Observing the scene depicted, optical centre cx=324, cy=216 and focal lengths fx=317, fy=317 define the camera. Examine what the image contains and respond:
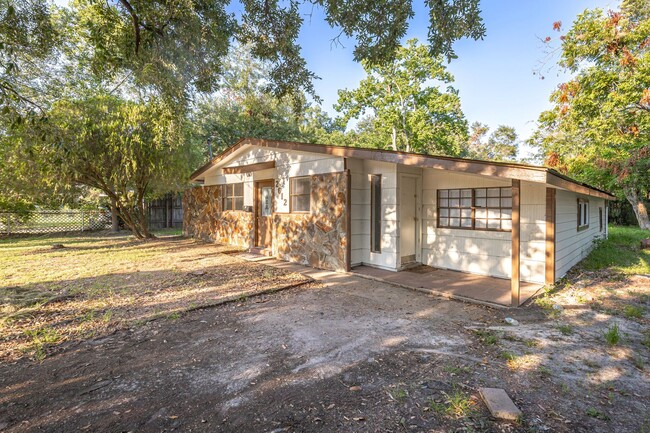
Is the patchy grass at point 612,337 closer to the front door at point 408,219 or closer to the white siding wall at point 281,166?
the front door at point 408,219

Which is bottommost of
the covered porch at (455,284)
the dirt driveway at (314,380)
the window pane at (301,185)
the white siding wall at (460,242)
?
the dirt driveway at (314,380)

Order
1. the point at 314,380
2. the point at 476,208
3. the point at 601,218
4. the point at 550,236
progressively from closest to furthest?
the point at 314,380 → the point at 550,236 → the point at 476,208 → the point at 601,218

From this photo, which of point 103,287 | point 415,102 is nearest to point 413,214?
point 103,287

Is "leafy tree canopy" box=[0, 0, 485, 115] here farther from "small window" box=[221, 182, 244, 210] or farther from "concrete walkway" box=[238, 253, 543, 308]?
"small window" box=[221, 182, 244, 210]

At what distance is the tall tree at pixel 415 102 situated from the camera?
1991 cm

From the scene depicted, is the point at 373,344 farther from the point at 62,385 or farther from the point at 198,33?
the point at 198,33

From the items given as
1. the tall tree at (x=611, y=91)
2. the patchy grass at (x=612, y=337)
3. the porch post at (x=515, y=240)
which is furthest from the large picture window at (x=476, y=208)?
the tall tree at (x=611, y=91)

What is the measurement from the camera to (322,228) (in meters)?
7.35

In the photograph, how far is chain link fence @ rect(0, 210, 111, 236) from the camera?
13748 millimetres

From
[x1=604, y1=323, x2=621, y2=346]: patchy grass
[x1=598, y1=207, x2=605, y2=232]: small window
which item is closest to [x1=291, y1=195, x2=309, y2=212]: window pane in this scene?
[x1=604, y1=323, x2=621, y2=346]: patchy grass

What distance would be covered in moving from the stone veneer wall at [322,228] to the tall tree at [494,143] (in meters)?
35.3

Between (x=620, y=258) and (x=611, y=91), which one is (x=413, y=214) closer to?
(x=620, y=258)

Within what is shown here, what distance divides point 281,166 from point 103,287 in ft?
15.7

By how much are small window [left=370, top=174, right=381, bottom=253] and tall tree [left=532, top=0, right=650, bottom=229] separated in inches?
379
